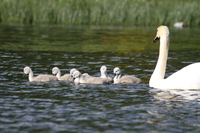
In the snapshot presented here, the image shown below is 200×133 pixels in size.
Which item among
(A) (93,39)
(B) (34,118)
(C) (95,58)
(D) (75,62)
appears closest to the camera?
(B) (34,118)

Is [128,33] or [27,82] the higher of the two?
[128,33]

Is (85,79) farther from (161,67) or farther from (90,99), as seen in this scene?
(90,99)

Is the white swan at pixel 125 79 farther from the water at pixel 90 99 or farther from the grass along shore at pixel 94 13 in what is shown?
the grass along shore at pixel 94 13

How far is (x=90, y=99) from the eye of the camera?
10.9 meters

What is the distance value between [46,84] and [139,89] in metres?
2.65

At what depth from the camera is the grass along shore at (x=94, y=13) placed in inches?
1489

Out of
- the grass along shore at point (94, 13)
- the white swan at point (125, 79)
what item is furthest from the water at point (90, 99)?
the grass along shore at point (94, 13)

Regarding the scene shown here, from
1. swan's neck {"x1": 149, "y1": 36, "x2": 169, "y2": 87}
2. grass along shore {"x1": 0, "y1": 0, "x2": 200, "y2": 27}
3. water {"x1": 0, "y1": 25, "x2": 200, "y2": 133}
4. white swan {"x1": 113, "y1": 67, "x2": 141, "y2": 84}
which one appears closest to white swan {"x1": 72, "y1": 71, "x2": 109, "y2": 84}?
water {"x1": 0, "y1": 25, "x2": 200, "y2": 133}

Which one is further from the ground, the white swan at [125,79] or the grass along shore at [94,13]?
the grass along shore at [94,13]

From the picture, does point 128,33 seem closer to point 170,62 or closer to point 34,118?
point 170,62

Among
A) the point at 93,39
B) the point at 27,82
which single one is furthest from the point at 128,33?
the point at 27,82

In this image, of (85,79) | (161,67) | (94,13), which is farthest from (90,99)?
(94,13)

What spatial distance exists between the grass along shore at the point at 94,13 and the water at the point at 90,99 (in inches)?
627

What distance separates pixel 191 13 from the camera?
126 ft
